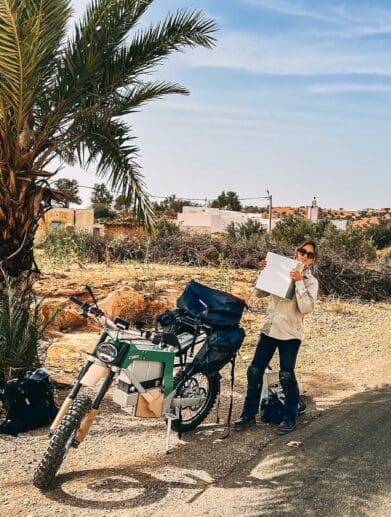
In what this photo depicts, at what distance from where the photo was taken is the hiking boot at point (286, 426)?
18.8 ft

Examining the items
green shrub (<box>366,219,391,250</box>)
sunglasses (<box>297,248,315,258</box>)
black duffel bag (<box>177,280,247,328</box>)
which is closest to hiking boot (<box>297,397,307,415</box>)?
black duffel bag (<box>177,280,247,328</box>)

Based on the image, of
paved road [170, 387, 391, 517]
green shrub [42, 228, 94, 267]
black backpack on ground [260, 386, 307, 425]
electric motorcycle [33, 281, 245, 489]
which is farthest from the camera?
green shrub [42, 228, 94, 267]

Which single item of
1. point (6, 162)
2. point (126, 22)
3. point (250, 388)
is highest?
point (126, 22)

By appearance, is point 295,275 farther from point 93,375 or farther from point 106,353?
point 93,375

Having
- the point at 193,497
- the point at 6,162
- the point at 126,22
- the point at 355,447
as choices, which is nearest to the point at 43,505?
the point at 193,497

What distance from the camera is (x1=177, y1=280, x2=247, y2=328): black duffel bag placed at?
5516mm

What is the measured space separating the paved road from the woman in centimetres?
39

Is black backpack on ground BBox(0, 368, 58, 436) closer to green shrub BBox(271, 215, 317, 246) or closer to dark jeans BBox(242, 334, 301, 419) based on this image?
dark jeans BBox(242, 334, 301, 419)

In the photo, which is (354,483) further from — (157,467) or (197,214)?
(197,214)

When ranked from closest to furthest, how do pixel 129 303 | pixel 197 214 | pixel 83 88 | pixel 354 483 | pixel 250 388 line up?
pixel 354 483 → pixel 250 388 → pixel 83 88 → pixel 129 303 → pixel 197 214

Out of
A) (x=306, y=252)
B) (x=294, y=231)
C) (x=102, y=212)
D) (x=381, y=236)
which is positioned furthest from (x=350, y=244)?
(x=102, y=212)

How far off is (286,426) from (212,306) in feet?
4.65

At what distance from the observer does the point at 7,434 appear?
17.9ft

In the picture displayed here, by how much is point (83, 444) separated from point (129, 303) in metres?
6.73
